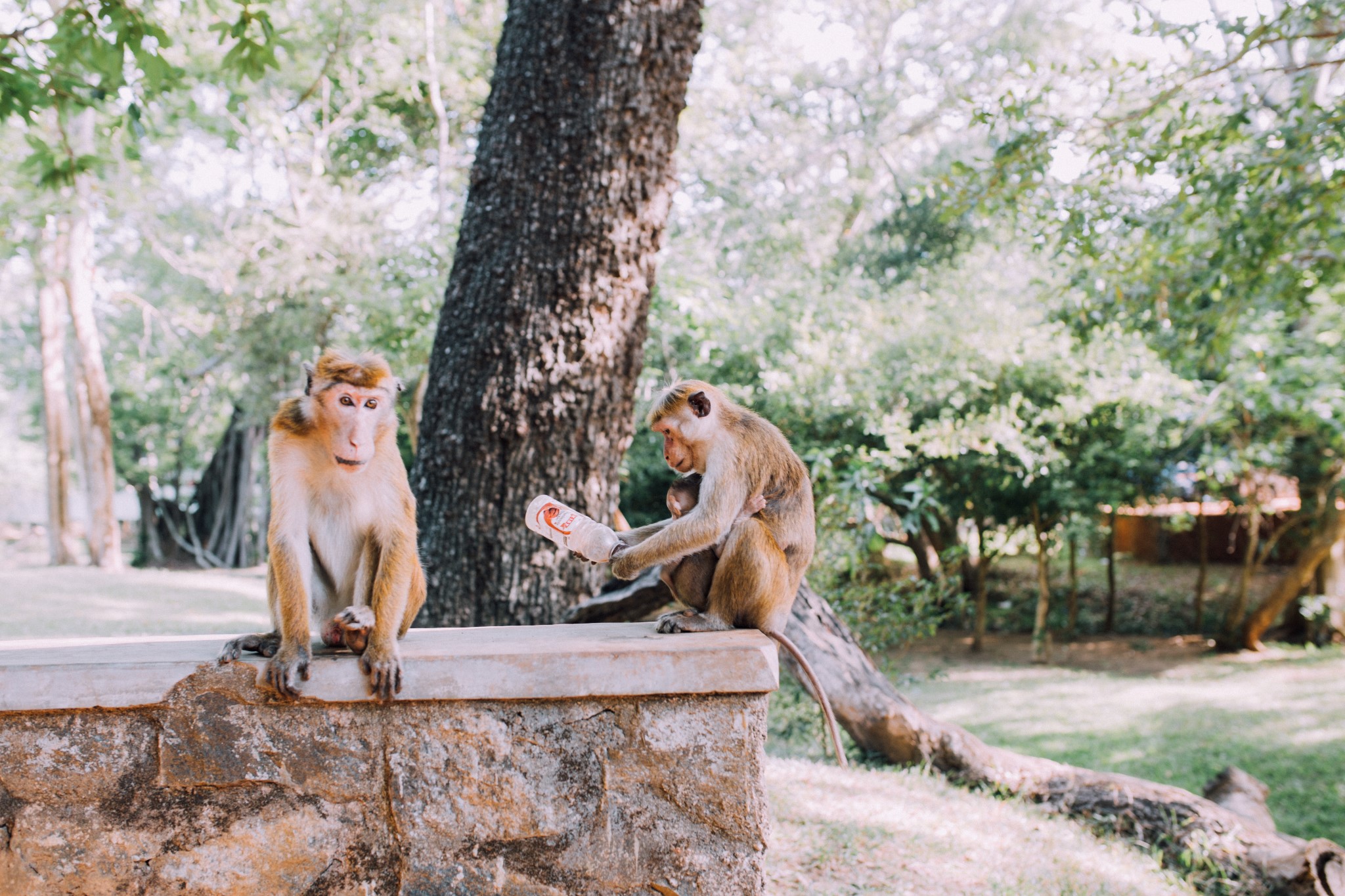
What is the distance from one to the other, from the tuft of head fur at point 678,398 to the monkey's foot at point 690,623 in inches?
24.8

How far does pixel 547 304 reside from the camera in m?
3.89

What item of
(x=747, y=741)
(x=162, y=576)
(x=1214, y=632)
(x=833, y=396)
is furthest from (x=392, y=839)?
(x=1214, y=632)

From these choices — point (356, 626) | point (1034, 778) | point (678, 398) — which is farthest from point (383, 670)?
point (1034, 778)

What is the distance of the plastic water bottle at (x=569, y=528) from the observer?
2725 millimetres

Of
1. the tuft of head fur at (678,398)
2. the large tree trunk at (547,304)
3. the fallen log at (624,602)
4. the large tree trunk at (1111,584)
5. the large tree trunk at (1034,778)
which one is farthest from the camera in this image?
the large tree trunk at (1111,584)

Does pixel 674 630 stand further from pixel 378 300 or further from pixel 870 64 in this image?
pixel 870 64

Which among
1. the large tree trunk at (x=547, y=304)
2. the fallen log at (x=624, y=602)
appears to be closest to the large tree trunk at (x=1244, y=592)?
the fallen log at (x=624, y=602)

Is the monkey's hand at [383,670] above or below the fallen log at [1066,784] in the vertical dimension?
above

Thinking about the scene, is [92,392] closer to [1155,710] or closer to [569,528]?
[569,528]

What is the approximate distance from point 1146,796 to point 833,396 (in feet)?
13.9

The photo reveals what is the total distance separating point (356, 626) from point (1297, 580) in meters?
11.5

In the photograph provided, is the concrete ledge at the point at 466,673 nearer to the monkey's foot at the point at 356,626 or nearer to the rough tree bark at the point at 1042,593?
the monkey's foot at the point at 356,626

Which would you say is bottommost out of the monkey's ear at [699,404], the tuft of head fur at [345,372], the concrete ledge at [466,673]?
the concrete ledge at [466,673]

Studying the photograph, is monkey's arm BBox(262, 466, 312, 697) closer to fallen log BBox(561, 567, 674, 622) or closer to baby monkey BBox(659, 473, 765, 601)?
baby monkey BBox(659, 473, 765, 601)
